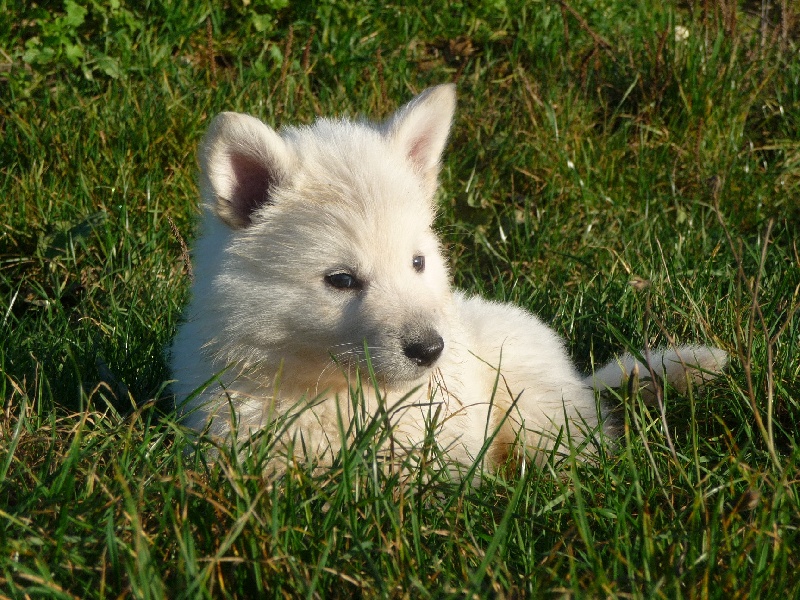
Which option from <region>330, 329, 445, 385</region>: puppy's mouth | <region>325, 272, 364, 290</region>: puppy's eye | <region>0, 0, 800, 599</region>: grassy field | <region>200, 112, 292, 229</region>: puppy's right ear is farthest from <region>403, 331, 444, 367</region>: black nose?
<region>200, 112, 292, 229</region>: puppy's right ear

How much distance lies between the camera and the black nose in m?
2.66

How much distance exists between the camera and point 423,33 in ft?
19.5

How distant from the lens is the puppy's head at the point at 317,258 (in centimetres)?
273

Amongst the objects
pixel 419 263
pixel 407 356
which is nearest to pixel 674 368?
pixel 419 263

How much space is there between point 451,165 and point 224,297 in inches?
101

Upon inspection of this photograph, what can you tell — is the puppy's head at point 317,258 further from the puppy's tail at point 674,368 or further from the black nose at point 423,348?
the puppy's tail at point 674,368

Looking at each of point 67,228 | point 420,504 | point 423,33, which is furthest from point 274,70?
point 420,504

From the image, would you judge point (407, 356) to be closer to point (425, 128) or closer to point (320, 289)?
point (320, 289)

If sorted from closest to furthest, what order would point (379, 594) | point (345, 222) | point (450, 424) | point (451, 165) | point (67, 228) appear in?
point (379, 594) → point (345, 222) → point (450, 424) → point (67, 228) → point (451, 165)

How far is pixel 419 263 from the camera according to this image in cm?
296

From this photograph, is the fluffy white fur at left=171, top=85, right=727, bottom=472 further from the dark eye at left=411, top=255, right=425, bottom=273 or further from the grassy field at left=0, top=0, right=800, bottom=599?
the grassy field at left=0, top=0, right=800, bottom=599

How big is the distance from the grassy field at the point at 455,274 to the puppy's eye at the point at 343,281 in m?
0.60

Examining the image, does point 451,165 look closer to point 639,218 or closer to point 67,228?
point 639,218

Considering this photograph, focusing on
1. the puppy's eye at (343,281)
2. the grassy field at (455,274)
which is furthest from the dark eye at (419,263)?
the grassy field at (455,274)
